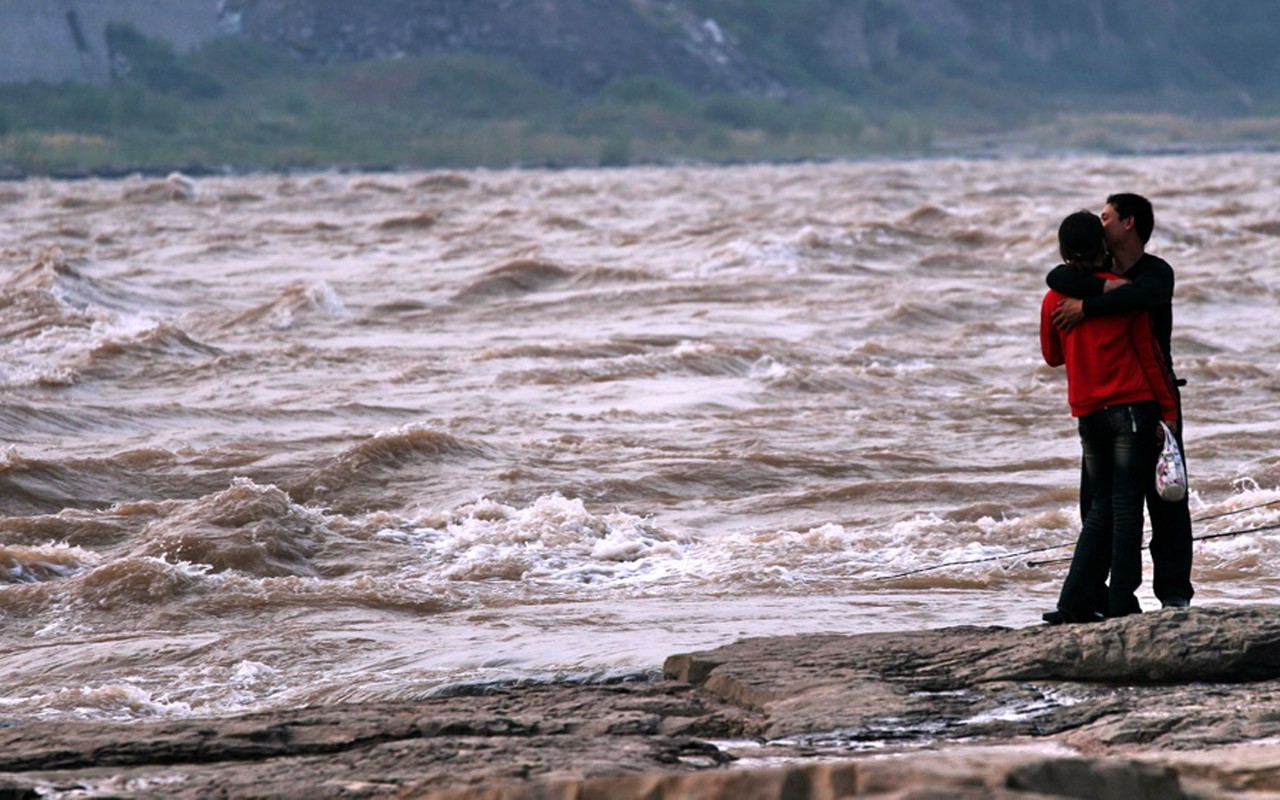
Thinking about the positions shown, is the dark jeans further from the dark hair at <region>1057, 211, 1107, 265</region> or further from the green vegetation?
the green vegetation

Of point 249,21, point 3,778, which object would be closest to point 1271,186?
point 3,778

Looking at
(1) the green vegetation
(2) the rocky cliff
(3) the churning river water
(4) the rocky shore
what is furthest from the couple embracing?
(2) the rocky cliff

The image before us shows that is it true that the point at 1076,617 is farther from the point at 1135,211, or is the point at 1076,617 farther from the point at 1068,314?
the point at 1135,211

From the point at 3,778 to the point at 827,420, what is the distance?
29.3 ft

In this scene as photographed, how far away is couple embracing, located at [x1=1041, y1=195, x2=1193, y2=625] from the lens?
5.40 metres

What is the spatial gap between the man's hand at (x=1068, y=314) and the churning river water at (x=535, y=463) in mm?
1468

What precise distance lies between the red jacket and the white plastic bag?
9 cm

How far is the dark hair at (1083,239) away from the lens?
538 centimetres

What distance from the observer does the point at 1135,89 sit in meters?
149

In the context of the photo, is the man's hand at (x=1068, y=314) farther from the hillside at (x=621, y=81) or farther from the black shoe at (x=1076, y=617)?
the hillside at (x=621, y=81)

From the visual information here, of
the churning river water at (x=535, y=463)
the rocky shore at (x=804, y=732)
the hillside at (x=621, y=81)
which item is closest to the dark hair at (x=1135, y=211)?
the rocky shore at (x=804, y=732)

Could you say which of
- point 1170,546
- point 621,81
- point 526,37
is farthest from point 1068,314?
point 526,37

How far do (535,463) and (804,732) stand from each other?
645 cm

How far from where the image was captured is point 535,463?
10.9 meters
